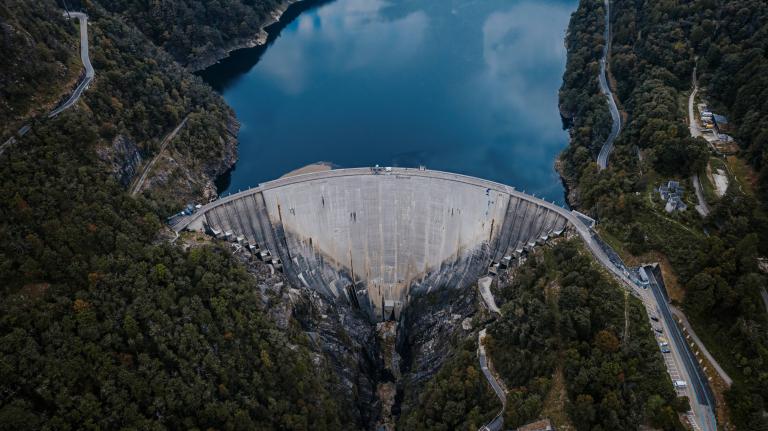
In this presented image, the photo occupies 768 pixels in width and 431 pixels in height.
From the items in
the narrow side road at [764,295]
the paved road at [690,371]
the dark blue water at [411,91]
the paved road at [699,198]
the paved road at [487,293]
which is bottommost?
the paved road at [690,371]

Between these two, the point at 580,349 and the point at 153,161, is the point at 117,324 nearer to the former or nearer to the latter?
the point at 153,161

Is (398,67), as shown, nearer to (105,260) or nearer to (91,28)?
(91,28)

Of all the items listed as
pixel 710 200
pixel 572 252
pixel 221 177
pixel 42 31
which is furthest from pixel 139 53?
pixel 710 200

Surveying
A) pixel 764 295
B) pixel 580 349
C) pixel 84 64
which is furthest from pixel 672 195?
pixel 84 64

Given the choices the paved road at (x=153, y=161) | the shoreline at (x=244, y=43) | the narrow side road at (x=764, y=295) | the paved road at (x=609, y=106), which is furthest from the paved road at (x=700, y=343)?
the shoreline at (x=244, y=43)

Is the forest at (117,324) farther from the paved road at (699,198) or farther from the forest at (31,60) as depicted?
the paved road at (699,198)

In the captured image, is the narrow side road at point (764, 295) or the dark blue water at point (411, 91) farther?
the dark blue water at point (411, 91)

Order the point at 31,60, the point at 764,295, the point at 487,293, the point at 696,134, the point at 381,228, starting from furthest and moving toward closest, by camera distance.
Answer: the point at 381,228
the point at 696,134
the point at 487,293
the point at 31,60
the point at 764,295
